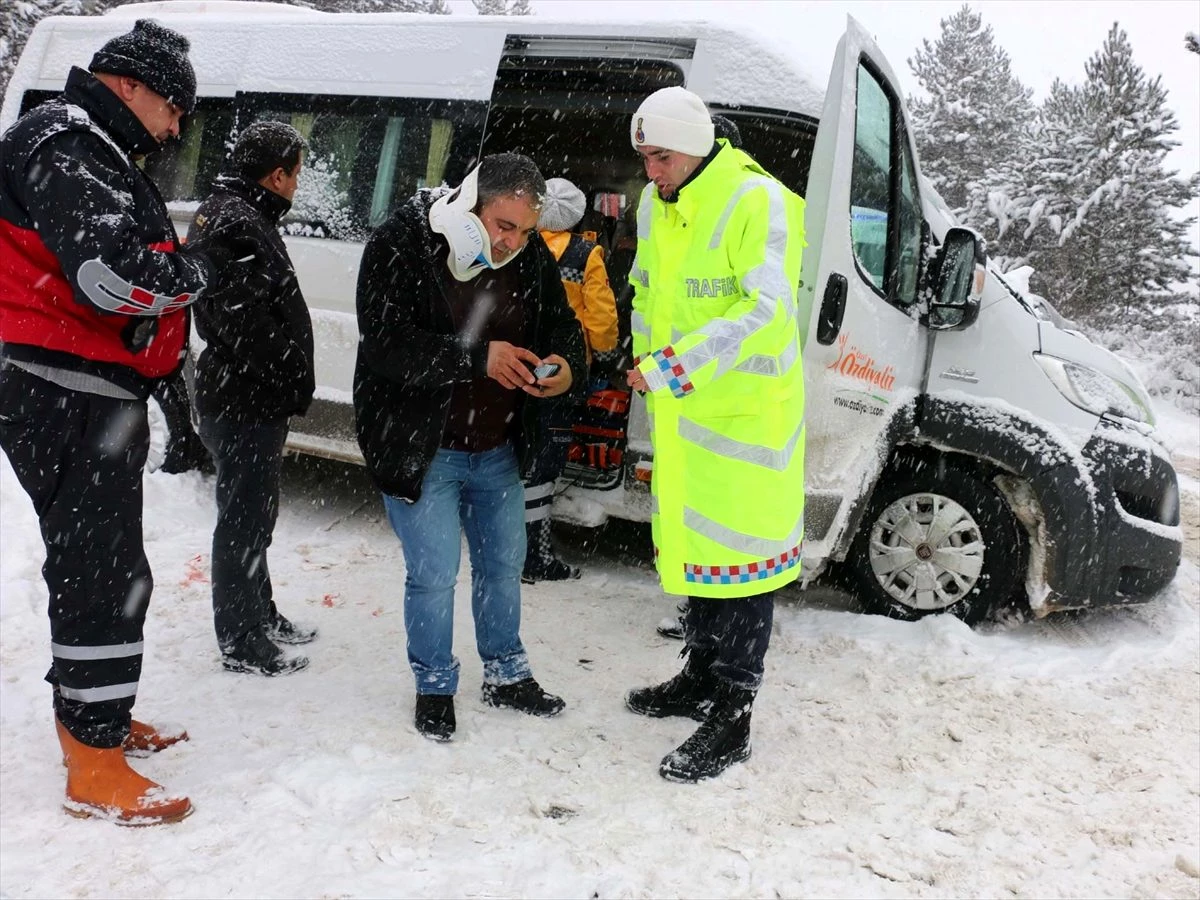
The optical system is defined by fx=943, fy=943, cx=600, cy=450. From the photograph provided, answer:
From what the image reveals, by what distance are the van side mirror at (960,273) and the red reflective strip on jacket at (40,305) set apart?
313 cm

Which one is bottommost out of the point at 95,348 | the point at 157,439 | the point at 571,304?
the point at 157,439

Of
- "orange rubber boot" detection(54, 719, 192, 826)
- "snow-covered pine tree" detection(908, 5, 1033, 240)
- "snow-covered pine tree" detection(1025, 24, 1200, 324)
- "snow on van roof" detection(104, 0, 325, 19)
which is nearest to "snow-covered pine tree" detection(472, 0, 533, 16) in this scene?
"snow-covered pine tree" detection(908, 5, 1033, 240)

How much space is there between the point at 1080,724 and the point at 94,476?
349 cm

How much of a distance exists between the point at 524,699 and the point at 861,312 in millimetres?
2060

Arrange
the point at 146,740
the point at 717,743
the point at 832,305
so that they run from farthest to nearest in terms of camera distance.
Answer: the point at 832,305 < the point at 717,743 < the point at 146,740

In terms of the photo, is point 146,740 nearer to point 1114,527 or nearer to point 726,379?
point 726,379

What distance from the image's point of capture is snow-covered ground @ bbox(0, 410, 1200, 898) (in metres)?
2.46

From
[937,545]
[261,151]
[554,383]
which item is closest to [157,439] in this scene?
[261,151]

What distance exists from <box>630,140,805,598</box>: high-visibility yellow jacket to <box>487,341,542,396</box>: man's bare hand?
1.20 ft

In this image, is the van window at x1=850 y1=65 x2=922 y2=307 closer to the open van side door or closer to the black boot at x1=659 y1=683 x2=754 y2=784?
the open van side door

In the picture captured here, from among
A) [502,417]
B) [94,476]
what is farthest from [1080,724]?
[94,476]

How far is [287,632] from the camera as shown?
12.5ft

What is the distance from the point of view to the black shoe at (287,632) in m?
Result: 3.79

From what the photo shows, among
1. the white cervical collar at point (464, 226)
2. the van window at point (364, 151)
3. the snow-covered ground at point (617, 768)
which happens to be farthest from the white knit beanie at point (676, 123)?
the snow-covered ground at point (617, 768)
